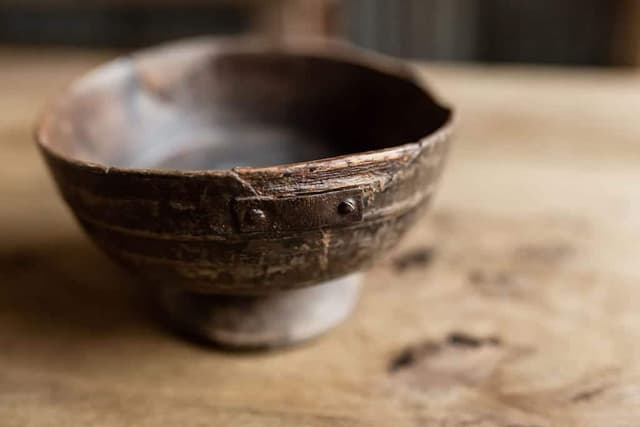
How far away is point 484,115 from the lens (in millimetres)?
1187

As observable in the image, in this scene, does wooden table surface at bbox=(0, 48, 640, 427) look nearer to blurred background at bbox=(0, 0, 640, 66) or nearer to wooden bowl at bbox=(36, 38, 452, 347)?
wooden bowl at bbox=(36, 38, 452, 347)

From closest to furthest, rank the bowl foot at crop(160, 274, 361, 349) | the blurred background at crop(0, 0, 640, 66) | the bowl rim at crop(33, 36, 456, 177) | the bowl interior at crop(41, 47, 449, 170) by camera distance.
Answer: the bowl rim at crop(33, 36, 456, 177) → the bowl foot at crop(160, 274, 361, 349) → the bowl interior at crop(41, 47, 449, 170) → the blurred background at crop(0, 0, 640, 66)

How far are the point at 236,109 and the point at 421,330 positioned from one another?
40cm

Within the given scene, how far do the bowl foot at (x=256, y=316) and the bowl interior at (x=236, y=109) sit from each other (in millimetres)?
205

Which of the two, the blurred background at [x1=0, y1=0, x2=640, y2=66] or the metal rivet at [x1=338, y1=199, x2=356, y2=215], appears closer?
the metal rivet at [x1=338, y1=199, x2=356, y2=215]

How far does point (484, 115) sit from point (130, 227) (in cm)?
79

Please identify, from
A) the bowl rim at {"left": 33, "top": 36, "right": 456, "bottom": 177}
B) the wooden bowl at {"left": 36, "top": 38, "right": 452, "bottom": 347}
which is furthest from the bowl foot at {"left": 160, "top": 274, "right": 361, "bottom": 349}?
the bowl rim at {"left": 33, "top": 36, "right": 456, "bottom": 177}

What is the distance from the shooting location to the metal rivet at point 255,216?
1.60ft

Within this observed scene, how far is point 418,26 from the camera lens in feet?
6.87

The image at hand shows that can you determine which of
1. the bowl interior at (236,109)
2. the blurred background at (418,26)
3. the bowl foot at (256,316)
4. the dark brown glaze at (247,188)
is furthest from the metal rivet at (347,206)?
the blurred background at (418,26)

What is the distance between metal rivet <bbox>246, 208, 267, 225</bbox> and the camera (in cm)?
49

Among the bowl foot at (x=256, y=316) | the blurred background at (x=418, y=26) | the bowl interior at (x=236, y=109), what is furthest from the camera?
the blurred background at (x=418, y=26)

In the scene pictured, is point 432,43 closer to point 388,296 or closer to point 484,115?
point 484,115

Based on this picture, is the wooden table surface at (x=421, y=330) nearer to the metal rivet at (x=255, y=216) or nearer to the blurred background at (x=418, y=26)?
the metal rivet at (x=255, y=216)
